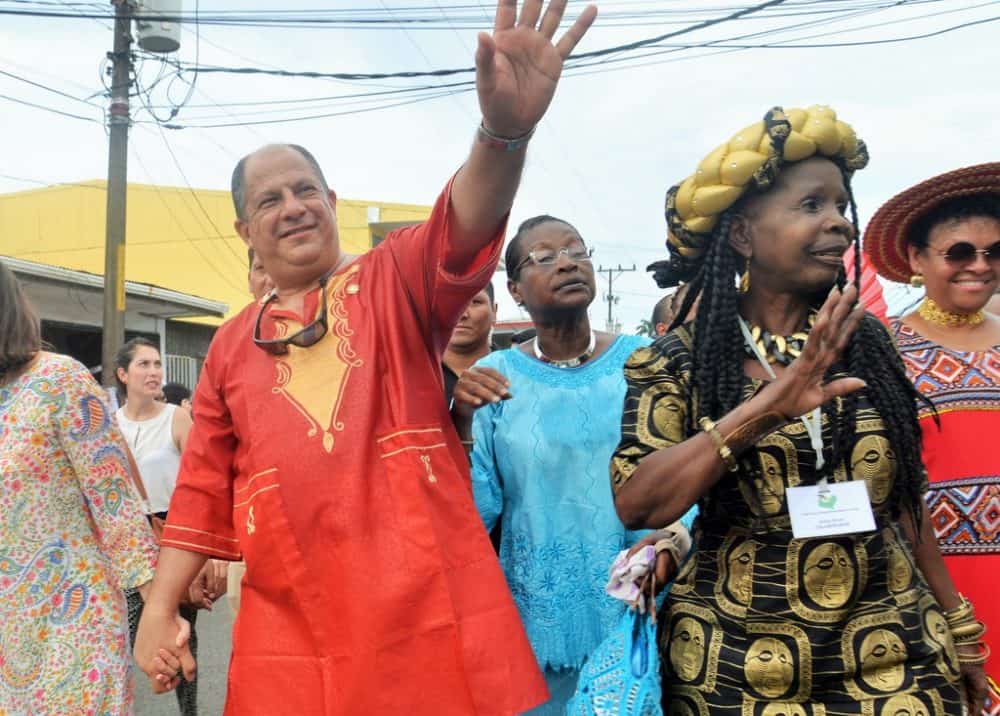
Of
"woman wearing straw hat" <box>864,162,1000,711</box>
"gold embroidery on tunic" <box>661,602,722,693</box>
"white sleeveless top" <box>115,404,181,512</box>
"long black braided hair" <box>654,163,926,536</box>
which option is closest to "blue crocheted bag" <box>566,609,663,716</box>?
"gold embroidery on tunic" <box>661,602,722,693</box>

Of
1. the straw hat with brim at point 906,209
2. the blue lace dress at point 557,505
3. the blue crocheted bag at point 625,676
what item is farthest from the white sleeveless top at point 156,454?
the straw hat with brim at point 906,209

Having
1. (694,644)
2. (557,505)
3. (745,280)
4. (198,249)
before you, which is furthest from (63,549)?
(198,249)

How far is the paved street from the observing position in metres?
5.38

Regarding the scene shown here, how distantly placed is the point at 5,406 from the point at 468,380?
1456mm

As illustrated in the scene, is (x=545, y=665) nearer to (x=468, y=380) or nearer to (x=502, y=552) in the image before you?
(x=502, y=552)

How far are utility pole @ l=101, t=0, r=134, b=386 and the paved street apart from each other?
547 cm

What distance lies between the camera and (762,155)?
2.21 meters

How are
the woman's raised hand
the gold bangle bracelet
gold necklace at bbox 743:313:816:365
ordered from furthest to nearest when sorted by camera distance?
1. gold necklace at bbox 743:313:816:365
2. the gold bangle bracelet
3. the woman's raised hand

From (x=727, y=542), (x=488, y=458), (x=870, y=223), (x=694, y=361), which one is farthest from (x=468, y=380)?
(x=870, y=223)

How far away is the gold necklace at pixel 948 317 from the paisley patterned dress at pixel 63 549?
2.56 meters

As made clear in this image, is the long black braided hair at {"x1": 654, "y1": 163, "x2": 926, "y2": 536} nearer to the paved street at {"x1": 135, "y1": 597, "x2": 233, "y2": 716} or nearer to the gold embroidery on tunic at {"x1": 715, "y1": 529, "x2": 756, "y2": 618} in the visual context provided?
the gold embroidery on tunic at {"x1": 715, "y1": 529, "x2": 756, "y2": 618}

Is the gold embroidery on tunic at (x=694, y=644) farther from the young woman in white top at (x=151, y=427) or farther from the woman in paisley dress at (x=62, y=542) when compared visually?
the young woman in white top at (x=151, y=427)

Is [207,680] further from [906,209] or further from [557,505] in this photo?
[906,209]

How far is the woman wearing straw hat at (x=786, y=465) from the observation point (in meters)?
2.03
